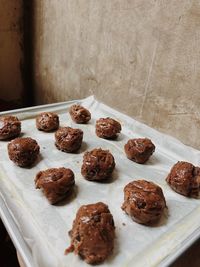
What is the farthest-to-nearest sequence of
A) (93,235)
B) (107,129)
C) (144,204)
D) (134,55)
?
(134,55), (107,129), (144,204), (93,235)

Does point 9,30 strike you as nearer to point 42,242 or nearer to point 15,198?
point 15,198

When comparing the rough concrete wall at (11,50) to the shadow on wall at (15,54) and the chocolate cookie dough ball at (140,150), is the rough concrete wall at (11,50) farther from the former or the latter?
the chocolate cookie dough ball at (140,150)

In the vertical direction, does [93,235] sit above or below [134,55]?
below

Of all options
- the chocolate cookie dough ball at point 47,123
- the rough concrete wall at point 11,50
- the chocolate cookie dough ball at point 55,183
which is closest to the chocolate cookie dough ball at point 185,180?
the chocolate cookie dough ball at point 55,183

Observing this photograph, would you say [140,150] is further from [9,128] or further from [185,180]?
[9,128]

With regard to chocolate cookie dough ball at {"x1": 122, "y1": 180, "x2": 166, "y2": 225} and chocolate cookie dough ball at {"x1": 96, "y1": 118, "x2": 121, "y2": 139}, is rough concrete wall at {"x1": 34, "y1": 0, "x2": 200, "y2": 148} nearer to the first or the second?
chocolate cookie dough ball at {"x1": 96, "y1": 118, "x2": 121, "y2": 139}

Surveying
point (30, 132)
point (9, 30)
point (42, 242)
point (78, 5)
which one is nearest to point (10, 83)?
point (9, 30)

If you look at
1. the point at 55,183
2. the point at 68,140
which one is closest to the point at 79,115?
the point at 68,140
